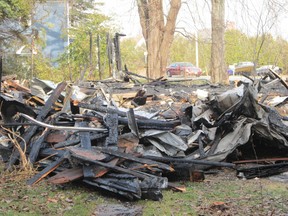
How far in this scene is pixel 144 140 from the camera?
22.5 ft

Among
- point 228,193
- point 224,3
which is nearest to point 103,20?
point 224,3

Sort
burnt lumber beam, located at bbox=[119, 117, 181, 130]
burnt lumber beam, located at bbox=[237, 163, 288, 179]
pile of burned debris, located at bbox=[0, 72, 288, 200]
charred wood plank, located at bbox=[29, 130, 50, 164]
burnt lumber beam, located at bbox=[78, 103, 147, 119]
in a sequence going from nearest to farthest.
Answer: pile of burned debris, located at bbox=[0, 72, 288, 200] → burnt lumber beam, located at bbox=[237, 163, 288, 179] → charred wood plank, located at bbox=[29, 130, 50, 164] → burnt lumber beam, located at bbox=[119, 117, 181, 130] → burnt lumber beam, located at bbox=[78, 103, 147, 119]

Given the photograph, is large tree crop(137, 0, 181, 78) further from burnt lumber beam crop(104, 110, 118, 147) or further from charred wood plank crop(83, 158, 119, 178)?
charred wood plank crop(83, 158, 119, 178)

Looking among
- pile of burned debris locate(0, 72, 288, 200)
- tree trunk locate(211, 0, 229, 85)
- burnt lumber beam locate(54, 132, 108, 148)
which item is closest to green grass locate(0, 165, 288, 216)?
pile of burned debris locate(0, 72, 288, 200)

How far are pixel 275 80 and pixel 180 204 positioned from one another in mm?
7649

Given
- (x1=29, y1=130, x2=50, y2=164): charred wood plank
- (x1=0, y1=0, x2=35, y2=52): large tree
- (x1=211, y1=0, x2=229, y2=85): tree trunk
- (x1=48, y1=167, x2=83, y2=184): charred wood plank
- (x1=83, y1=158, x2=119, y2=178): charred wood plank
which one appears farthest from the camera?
(x1=0, y1=0, x2=35, y2=52): large tree

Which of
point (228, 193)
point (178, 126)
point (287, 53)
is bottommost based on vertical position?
point (228, 193)

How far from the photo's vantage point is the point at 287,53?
19.9m

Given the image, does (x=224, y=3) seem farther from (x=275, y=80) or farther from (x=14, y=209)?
(x=14, y=209)

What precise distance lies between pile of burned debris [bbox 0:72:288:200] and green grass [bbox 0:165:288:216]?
0.65 ft

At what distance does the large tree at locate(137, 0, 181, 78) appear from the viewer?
19.9 meters

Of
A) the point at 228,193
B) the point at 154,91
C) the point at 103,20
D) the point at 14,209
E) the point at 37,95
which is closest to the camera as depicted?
the point at 14,209

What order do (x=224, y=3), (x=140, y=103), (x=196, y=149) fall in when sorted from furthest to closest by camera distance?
(x=224, y=3) → (x=140, y=103) → (x=196, y=149)

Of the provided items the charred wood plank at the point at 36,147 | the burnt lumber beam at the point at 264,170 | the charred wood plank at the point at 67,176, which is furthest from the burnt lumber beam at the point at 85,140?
the burnt lumber beam at the point at 264,170
